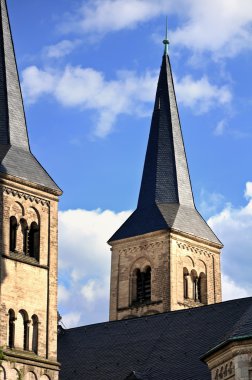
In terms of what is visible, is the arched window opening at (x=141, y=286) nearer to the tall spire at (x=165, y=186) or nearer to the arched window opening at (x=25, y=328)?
the tall spire at (x=165, y=186)

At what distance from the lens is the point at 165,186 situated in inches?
2948

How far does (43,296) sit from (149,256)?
1855cm

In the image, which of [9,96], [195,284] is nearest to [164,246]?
[195,284]

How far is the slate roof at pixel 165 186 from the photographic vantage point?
243ft

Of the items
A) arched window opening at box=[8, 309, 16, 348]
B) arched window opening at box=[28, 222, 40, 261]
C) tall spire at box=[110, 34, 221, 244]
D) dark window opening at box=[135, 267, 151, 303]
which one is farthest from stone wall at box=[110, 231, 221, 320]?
arched window opening at box=[8, 309, 16, 348]

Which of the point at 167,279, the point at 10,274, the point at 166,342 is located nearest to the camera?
the point at 10,274

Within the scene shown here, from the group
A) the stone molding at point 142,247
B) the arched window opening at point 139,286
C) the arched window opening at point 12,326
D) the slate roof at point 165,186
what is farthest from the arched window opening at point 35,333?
the stone molding at point 142,247

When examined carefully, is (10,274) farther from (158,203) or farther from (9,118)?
(158,203)

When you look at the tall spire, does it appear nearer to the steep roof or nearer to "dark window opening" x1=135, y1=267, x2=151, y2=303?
"dark window opening" x1=135, y1=267, x2=151, y2=303

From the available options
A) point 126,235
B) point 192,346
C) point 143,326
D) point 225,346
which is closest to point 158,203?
point 126,235

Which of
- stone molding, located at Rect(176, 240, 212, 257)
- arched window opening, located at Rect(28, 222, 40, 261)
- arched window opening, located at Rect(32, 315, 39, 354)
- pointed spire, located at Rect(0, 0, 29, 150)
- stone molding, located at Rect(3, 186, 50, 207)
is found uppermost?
pointed spire, located at Rect(0, 0, 29, 150)

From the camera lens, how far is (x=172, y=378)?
182 ft

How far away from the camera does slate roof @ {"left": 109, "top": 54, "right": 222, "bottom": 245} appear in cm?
7406

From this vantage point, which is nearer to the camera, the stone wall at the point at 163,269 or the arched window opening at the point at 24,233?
the arched window opening at the point at 24,233
